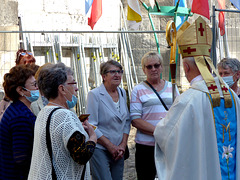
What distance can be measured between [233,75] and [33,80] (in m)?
2.19

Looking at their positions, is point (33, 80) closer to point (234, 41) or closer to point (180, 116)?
point (180, 116)

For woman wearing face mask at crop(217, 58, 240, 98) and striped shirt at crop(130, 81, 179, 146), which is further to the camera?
woman wearing face mask at crop(217, 58, 240, 98)

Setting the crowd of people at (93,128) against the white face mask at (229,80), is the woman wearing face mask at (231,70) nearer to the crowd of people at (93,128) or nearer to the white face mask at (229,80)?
the white face mask at (229,80)

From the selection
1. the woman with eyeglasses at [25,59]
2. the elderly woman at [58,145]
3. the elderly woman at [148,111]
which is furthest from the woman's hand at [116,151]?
the woman with eyeglasses at [25,59]

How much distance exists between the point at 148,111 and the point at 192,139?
1363mm

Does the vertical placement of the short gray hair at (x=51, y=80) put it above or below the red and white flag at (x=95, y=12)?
below

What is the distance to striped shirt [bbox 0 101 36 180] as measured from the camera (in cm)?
328

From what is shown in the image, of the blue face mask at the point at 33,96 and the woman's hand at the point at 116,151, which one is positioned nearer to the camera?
the blue face mask at the point at 33,96

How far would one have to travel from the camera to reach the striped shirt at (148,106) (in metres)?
4.55

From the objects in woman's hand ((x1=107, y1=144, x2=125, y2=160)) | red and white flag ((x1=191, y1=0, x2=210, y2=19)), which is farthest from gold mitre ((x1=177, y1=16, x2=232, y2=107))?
red and white flag ((x1=191, y1=0, x2=210, y2=19))

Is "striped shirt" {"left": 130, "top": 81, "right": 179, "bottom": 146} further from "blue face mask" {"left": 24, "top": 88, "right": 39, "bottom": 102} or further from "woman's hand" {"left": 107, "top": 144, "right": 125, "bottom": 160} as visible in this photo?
"blue face mask" {"left": 24, "top": 88, "right": 39, "bottom": 102}

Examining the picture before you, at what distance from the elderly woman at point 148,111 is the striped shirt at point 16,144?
1433mm

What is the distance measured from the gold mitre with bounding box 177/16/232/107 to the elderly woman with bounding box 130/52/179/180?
0.98m

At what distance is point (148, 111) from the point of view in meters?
4.57
